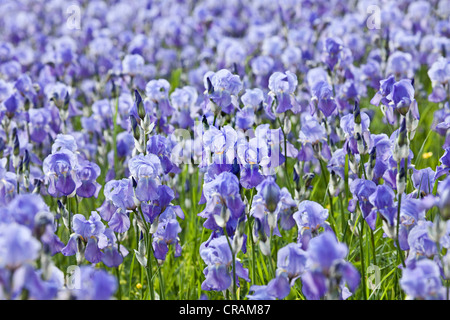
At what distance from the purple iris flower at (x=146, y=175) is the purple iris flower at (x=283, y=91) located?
100 cm

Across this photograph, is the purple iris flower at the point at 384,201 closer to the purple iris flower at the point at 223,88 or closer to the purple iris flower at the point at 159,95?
the purple iris flower at the point at 223,88

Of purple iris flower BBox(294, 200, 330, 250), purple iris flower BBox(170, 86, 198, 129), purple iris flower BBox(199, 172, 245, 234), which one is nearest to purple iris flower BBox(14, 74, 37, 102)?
purple iris flower BBox(170, 86, 198, 129)

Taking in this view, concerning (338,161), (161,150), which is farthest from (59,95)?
(338,161)

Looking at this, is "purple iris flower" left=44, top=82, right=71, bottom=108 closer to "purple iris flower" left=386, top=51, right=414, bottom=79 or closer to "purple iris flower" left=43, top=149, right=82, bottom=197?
"purple iris flower" left=43, top=149, right=82, bottom=197

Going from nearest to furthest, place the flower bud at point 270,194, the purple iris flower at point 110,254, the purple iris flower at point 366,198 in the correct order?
the flower bud at point 270,194
the purple iris flower at point 366,198
the purple iris flower at point 110,254

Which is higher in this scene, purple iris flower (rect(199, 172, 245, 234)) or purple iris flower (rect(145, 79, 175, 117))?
purple iris flower (rect(145, 79, 175, 117))

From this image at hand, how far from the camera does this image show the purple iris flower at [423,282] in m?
1.88

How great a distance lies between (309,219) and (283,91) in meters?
1.16

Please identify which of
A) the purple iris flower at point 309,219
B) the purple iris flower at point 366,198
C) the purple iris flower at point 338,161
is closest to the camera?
the purple iris flower at point 309,219

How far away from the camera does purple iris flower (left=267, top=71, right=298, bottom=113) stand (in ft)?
11.3

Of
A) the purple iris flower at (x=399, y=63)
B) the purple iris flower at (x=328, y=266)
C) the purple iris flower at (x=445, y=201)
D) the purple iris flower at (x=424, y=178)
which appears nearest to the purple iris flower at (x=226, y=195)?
the purple iris flower at (x=328, y=266)

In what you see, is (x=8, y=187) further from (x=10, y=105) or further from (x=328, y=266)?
(x=328, y=266)

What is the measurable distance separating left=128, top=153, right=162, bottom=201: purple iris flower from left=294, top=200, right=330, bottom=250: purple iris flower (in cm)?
67
